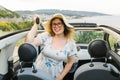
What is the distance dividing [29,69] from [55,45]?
0.78m

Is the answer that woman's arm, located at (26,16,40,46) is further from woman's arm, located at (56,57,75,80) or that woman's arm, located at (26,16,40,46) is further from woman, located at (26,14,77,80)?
woman's arm, located at (56,57,75,80)

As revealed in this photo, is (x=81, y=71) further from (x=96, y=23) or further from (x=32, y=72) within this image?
(x=96, y=23)

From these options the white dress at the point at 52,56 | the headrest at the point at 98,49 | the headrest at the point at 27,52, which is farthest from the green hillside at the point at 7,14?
the headrest at the point at 98,49

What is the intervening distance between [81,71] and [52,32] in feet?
3.10

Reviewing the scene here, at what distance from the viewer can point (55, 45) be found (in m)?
5.19

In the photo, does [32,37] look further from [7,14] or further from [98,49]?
[7,14]

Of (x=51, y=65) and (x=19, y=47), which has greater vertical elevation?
(x=19, y=47)

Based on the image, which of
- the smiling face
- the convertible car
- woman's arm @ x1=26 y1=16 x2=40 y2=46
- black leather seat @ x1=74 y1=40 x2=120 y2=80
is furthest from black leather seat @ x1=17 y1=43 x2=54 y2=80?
the smiling face

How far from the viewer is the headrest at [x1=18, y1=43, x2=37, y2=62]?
4.52 metres

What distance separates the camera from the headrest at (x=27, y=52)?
4520mm

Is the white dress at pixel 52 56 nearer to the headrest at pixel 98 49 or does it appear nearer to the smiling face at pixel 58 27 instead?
the smiling face at pixel 58 27

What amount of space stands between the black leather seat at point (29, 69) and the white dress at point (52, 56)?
0.53 meters

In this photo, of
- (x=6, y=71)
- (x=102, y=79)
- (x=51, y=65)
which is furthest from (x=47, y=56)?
(x=102, y=79)

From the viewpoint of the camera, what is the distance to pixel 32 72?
4.41 metres
